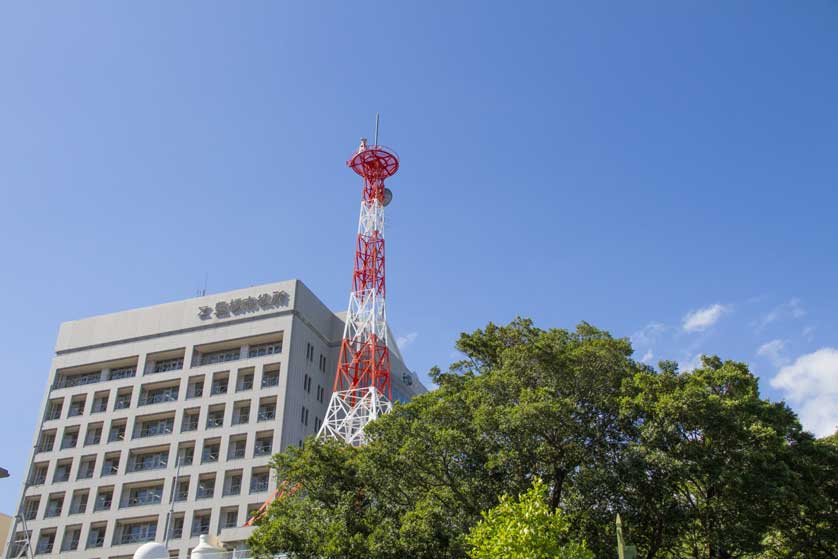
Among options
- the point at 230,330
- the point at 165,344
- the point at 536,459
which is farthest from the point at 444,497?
the point at 165,344

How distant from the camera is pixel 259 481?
58656 mm

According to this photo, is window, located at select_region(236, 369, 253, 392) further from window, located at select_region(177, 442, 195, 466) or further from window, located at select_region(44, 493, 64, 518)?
window, located at select_region(44, 493, 64, 518)

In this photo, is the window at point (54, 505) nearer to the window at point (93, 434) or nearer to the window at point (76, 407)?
the window at point (93, 434)

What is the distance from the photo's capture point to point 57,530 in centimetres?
6241

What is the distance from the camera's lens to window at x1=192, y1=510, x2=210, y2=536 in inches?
2292

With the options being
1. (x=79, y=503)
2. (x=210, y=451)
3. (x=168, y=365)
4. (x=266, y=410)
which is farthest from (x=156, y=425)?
(x=266, y=410)

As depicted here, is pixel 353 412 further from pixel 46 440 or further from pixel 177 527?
pixel 46 440

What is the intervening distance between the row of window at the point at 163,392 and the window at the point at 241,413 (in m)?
1.24

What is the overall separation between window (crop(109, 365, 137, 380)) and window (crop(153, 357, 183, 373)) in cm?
231

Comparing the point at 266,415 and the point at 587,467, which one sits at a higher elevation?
the point at 266,415

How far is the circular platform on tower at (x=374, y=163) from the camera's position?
2386 inches

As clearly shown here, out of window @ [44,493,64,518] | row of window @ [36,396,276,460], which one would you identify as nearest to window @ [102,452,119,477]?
row of window @ [36,396,276,460]

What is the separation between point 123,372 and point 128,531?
14.3 m

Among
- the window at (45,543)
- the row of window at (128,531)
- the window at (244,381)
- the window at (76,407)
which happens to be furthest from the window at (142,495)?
the window at (76,407)
